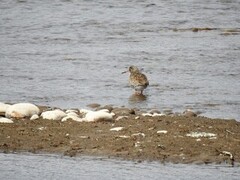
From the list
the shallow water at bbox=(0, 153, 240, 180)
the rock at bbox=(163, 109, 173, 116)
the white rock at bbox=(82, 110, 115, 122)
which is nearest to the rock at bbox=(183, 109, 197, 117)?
the rock at bbox=(163, 109, 173, 116)

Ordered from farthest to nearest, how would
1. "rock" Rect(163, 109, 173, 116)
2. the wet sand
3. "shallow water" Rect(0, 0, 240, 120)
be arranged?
"shallow water" Rect(0, 0, 240, 120), "rock" Rect(163, 109, 173, 116), the wet sand

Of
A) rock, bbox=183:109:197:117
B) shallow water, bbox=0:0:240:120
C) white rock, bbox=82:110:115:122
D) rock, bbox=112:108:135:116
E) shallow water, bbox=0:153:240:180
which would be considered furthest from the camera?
shallow water, bbox=0:0:240:120

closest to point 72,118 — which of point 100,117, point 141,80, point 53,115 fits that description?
point 53,115

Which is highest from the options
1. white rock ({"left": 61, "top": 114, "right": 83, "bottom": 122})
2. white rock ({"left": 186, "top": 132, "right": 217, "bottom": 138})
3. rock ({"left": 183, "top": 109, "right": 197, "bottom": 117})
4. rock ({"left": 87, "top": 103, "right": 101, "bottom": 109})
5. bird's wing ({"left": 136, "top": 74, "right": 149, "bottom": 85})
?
white rock ({"left": 186, "top": 132, "right": 217, "bottom": 138})

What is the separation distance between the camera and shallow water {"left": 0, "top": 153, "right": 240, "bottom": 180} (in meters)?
9.80

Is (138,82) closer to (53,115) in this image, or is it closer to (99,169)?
(53,115)

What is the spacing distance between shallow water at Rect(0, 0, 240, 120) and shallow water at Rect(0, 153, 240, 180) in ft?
13.2

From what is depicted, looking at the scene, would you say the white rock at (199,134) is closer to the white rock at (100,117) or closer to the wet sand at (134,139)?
the wet sand at (134,139)

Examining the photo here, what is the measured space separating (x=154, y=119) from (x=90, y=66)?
7.45m

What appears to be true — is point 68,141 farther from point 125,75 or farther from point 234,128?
point 125,75

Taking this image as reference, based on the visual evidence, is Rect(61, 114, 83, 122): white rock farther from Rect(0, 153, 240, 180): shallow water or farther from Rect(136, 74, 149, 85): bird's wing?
Rect(136, 74, 149, 85): bird's wing

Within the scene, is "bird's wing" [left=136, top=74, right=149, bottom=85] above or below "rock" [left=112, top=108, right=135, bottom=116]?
below

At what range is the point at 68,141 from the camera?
11273 millimetres

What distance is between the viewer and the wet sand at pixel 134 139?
10594 millimetres
